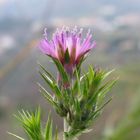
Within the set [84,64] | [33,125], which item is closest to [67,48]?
[33,125]

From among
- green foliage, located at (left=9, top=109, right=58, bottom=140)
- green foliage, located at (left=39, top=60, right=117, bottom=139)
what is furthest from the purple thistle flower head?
green foliage, located at (left=9, top=109, right=58, bottom=140)

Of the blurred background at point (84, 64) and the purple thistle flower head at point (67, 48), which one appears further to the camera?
the blurred background at point (84, 64)

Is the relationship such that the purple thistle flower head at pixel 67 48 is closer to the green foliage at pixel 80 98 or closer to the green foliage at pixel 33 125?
the green foliage at pixel 80 98

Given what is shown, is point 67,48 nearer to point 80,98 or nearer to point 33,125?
point 80,98

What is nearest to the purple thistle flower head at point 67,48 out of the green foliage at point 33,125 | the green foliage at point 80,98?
the green foliage at point 80,98

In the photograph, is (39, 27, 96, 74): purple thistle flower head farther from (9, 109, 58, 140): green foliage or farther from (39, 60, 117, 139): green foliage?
(9, 109, 58, 140): green foliage

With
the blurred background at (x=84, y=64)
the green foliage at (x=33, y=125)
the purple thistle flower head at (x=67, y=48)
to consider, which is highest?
the blurred background at (x=84, y=64)
